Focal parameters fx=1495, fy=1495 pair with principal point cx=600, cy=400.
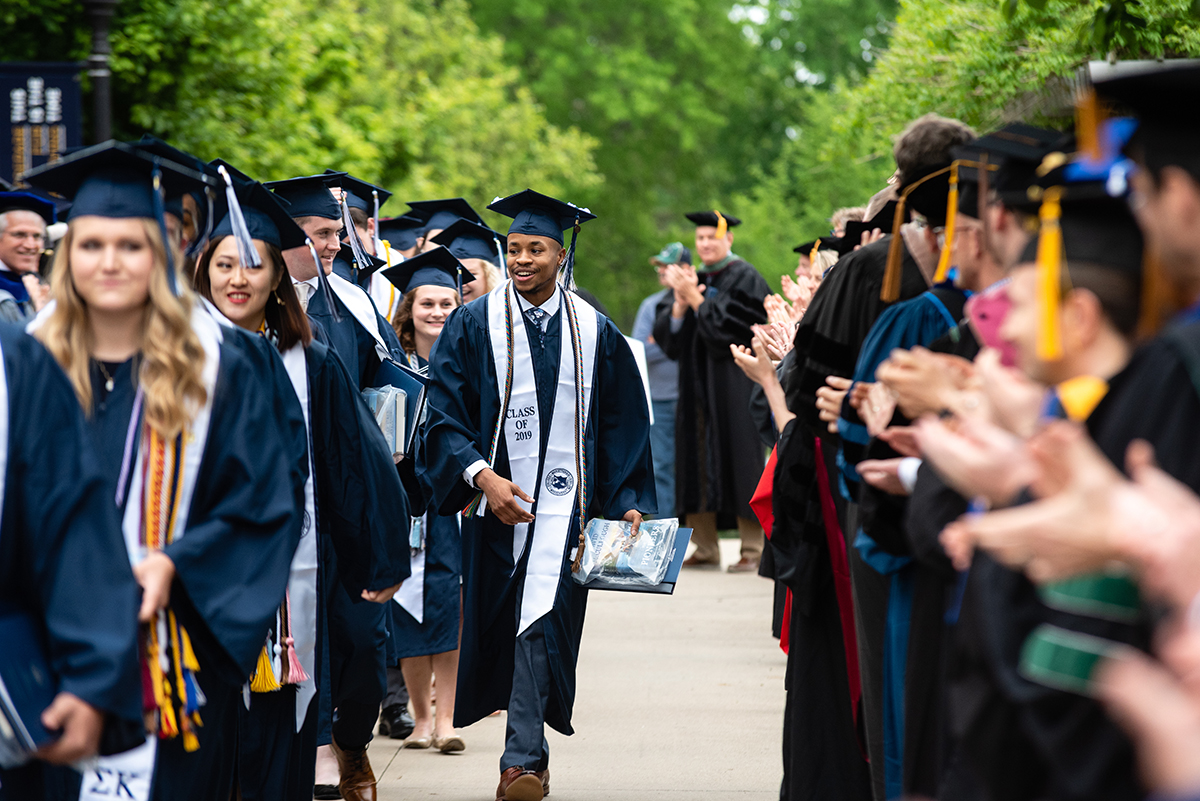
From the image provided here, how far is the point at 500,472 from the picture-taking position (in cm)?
607

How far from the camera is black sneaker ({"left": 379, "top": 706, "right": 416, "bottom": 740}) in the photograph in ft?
22.8

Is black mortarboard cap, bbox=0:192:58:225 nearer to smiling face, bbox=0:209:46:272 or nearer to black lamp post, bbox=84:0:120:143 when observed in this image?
smiling face, bbox=0:209:46:272

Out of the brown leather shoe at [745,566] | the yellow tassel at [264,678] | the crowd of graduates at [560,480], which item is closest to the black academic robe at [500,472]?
the crowd of graduates at [560,480]

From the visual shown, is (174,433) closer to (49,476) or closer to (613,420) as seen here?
(49,476)

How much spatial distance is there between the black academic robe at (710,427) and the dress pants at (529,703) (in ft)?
18.2

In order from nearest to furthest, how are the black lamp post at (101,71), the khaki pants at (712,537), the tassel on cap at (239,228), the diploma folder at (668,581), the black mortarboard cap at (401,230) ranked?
the tassel on cap at (239,228)
the diploma folder at (668,581)
the black mortarboard cap at (401,230)
the black lamp post at (101,71)
the khaki pants at (712,537)

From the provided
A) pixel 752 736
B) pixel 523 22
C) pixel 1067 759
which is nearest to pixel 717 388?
pixel 752 736

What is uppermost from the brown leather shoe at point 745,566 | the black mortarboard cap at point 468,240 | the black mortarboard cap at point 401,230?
the black mortarboard cap at point 401,230

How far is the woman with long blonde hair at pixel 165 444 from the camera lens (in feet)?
10.8

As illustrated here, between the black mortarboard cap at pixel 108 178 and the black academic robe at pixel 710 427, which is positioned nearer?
the black mortarboard cap at pixel 108 178

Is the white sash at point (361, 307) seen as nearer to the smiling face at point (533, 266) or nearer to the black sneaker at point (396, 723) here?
the smiling face at point (533, 266)

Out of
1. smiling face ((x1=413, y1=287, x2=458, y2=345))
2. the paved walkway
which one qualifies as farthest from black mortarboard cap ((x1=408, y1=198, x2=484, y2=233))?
the paved walkway

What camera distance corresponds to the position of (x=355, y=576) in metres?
4.76

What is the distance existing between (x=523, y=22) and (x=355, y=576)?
95.5ft
